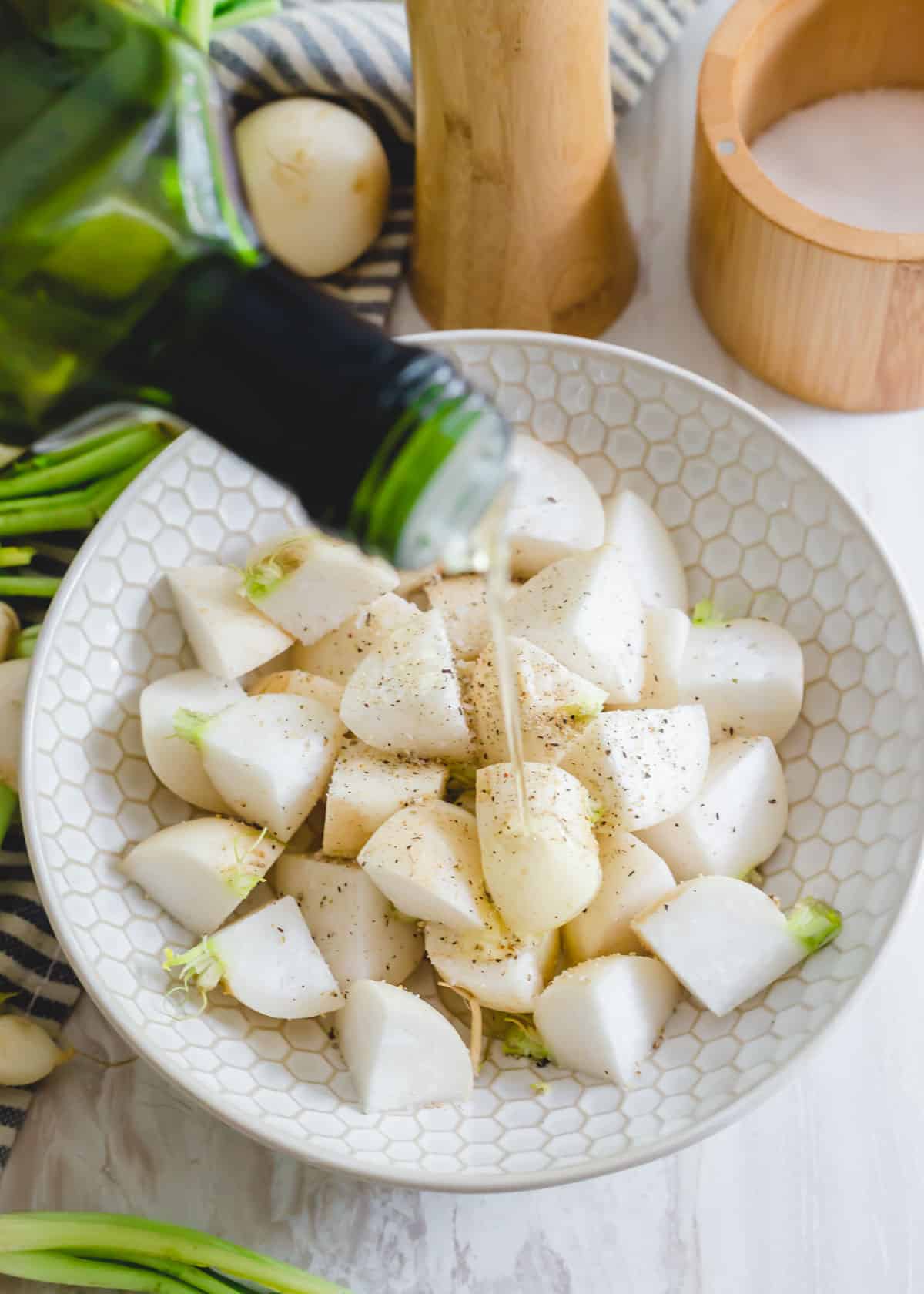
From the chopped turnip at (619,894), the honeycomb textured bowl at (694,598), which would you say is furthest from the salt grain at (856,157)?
the chopped turnip at (619,894)

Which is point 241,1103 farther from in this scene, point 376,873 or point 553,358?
point 553,358

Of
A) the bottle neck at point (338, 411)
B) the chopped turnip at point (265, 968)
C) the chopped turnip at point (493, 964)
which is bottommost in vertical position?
the chopped turnip at point (265, 968)

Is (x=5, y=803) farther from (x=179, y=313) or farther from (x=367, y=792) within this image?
(x=179, y=313)

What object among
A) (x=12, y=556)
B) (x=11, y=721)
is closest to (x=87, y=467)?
(x=12, y=556)

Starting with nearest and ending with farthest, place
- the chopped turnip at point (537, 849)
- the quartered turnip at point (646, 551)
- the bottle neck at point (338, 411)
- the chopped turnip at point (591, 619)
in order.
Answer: the bottle neck at point (338, 411)
the chopped turnip at point (537, 849)
the chopped turnip at point (591, 619)
the quartered turnip at point (646, 551)

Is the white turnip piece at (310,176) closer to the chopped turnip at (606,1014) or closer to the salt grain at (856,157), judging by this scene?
the salt grain at (856,157)

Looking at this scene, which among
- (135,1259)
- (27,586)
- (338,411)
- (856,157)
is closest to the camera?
(338,411)

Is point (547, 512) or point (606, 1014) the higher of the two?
point (547, 512)
